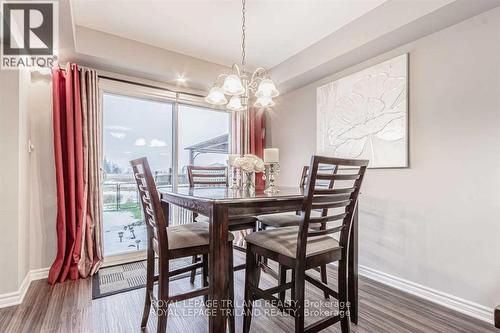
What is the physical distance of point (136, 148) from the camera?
3258 millimetres

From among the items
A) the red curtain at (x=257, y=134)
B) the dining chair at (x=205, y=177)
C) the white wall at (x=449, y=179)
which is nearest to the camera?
the white wall at (x=449, y=179)

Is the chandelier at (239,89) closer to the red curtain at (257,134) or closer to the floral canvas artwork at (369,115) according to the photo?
the floral canvas artwork at (369,115)

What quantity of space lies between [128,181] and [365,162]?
2.77m

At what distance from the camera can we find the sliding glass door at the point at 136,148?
3.08 m

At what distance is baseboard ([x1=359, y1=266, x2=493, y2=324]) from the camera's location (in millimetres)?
1872

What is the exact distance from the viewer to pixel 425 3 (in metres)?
1.94

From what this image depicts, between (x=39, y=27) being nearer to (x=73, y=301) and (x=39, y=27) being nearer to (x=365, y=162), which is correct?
(x=73, y=301)

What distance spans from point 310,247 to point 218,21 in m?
2.22

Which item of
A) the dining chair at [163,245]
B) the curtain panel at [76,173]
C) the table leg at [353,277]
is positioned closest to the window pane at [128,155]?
the curtain panel at [76,173]

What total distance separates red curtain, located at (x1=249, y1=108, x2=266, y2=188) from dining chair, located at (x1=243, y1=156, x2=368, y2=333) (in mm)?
2233

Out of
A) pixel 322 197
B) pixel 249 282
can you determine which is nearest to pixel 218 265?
pixel 249 282

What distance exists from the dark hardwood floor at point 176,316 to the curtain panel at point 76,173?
0.36m

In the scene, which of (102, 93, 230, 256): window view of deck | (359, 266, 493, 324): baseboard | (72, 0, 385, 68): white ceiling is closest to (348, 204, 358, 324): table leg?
(359, 266, 493, 324): baseboard

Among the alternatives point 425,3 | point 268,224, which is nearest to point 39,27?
point 268,224
